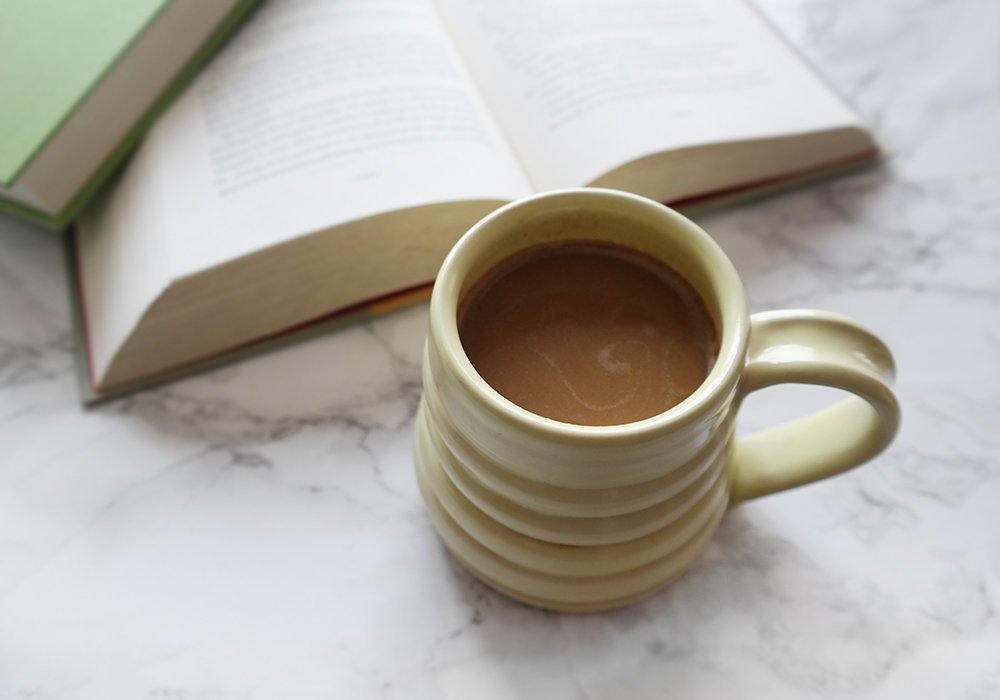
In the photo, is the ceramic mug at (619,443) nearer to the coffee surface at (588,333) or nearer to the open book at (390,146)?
the coffee surface at (588,333)

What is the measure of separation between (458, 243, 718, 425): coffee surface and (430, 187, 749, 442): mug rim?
0.04ft

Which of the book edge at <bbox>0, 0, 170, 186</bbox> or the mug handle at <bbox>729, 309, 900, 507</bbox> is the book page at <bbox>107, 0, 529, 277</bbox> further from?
the mug handle at <bbox>729, 309, 900, 507</bbox>

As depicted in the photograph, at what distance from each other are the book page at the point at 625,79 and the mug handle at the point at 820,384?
216mm

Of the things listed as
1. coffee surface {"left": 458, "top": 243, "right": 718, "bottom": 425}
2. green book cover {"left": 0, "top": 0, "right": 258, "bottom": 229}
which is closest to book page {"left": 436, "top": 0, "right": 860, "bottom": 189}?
coffee surface {"left": 458, "top": 243, "right": 718, "bottom": 425}

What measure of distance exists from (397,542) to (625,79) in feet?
1.21

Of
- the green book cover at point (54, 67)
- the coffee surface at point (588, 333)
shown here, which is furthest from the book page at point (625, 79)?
the green book cover at point (54, 67)

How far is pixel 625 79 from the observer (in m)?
0.66

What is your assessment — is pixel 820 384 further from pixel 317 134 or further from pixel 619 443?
pixel 317 134

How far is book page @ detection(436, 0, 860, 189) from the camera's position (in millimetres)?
619

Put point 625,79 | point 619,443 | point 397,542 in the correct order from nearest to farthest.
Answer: point 619,443, point 397,542, point 625,79

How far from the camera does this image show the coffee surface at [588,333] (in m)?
0.43

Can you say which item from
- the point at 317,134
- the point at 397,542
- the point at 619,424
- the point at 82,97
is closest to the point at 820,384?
the point at 619,424

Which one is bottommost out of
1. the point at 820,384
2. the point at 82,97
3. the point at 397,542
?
the point at 397,542

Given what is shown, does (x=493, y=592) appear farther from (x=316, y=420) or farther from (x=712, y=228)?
(x=712, y=228)
